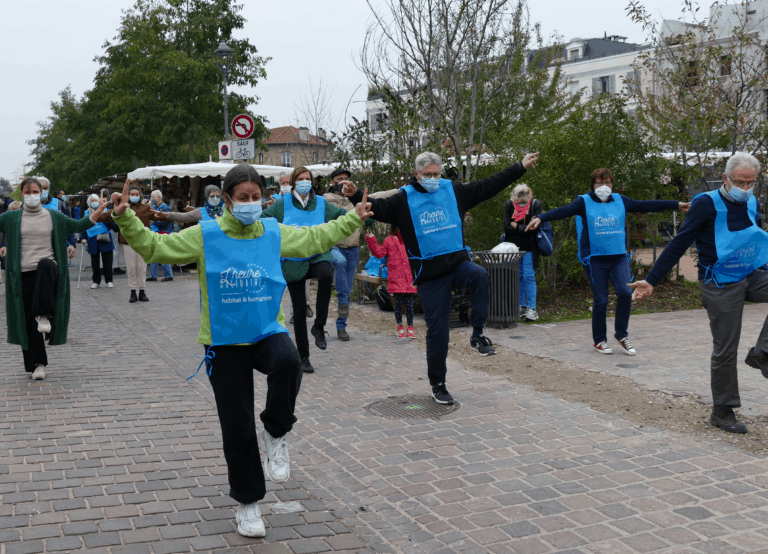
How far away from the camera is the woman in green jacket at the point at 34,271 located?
7.50m

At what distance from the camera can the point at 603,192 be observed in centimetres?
834

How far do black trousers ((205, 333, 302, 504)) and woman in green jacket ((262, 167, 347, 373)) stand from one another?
3535mm

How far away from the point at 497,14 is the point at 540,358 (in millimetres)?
6921

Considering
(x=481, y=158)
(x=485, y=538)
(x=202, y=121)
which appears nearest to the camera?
(x=485, y=538)

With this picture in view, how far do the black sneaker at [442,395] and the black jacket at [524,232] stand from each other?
178 inches

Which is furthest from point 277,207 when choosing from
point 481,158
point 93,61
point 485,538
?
point 93,61

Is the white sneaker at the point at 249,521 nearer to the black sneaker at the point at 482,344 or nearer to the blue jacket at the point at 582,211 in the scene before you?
the black sneaker at the point at 482,344

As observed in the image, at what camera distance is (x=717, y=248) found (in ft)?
17.9

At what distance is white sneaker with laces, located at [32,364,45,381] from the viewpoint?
760cm

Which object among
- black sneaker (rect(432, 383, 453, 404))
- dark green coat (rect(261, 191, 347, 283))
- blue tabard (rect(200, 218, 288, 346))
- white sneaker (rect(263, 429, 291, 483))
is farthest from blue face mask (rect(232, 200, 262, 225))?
dark green coat (rect(261, 191, 347, 283))

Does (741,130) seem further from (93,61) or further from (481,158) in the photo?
(93,61)

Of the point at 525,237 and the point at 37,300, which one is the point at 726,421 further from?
the point at 37,300

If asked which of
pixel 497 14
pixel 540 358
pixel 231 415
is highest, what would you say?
pixel 497 14

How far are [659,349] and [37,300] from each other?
636cm
